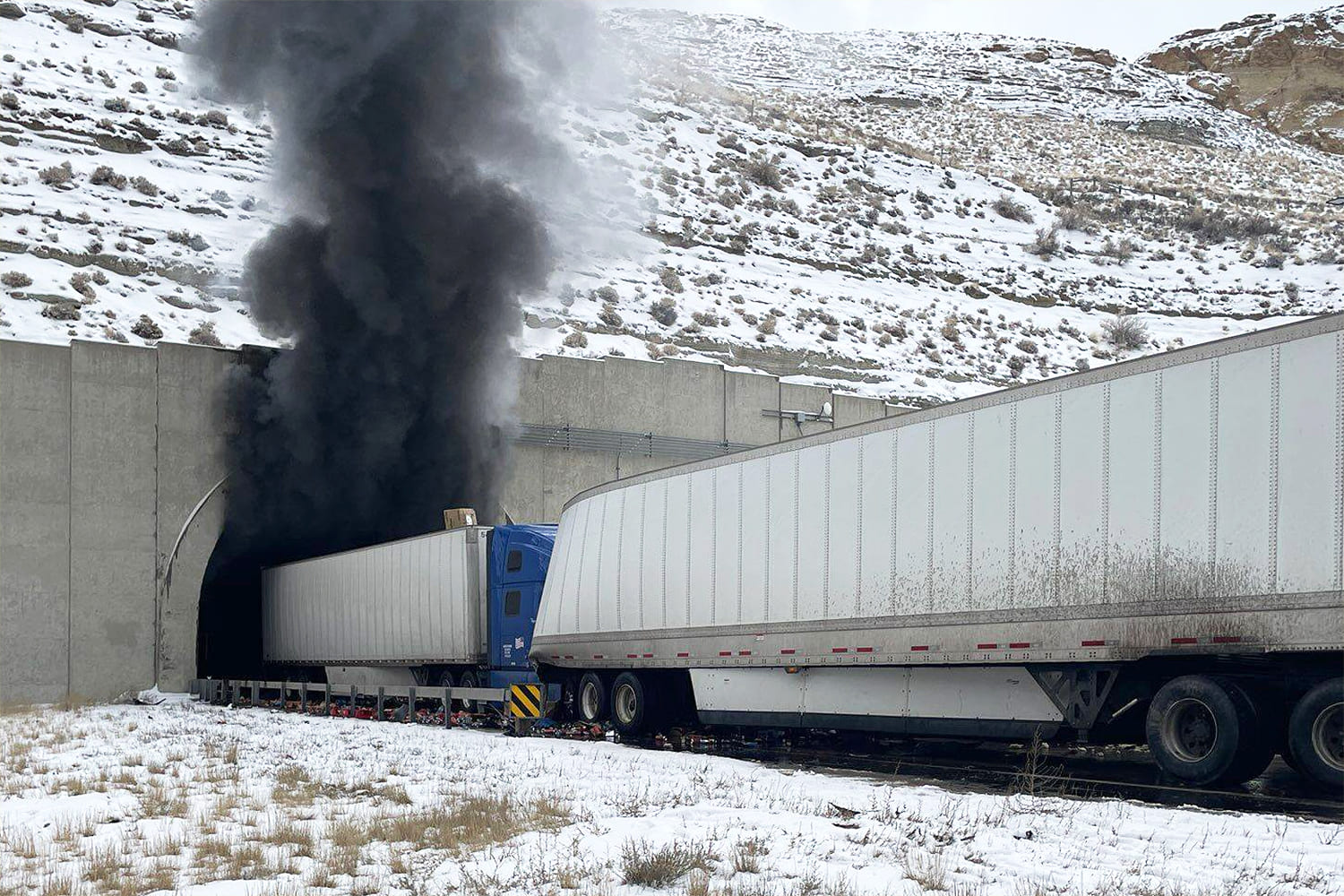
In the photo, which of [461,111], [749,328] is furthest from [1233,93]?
[461,111]

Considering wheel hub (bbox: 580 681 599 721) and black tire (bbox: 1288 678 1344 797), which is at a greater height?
black tire (bbox: 1288 678 1344 797)

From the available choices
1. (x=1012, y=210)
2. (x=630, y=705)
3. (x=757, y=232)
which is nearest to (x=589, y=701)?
(x=630, y=705)

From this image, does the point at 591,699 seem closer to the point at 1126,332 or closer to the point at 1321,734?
Answer: the point at 1321,734

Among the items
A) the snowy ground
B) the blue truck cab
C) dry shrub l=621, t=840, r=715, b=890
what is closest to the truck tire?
the blue truck cab

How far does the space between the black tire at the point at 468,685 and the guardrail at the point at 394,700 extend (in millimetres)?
24

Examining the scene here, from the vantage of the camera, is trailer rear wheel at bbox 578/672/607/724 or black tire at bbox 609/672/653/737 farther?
trailer rear wheel at bbox 578/672/607/724

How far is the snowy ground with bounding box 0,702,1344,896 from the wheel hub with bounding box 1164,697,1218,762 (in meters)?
1.33

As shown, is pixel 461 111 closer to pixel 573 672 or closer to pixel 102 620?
pixel 102 620

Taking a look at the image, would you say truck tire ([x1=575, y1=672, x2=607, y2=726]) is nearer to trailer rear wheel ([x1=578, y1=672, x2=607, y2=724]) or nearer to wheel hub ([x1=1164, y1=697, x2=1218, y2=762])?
trailer rear wheel ([x1=578, y1=672, x2=607, y2=724])

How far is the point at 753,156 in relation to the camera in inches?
2680

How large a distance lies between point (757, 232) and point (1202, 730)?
48067 mm

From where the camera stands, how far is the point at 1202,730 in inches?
469

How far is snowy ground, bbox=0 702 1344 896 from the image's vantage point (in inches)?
330

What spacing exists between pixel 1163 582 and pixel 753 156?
57.9 m
